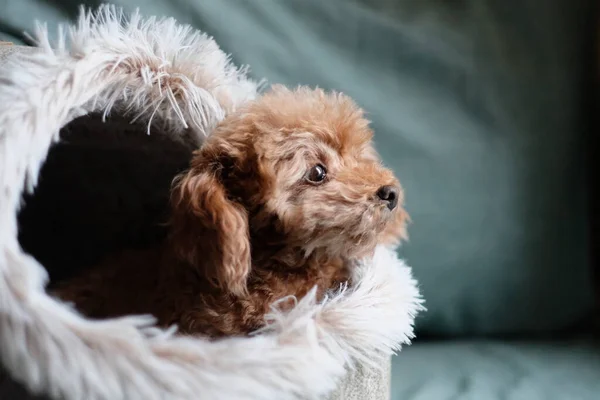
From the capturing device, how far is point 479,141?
3.56 ft

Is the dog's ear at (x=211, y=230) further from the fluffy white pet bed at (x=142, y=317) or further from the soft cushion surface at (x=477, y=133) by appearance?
the soft cushion surface at (x=477, y=133)

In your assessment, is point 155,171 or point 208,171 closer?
point 208,171

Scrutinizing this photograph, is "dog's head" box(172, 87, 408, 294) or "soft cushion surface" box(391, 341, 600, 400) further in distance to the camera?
"soft cushion surface" box(391, 341, 600, 400)

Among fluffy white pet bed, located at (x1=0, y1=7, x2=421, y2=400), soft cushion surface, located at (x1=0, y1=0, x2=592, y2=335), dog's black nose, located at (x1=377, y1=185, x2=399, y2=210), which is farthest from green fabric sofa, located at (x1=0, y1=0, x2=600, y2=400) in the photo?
dog's black nose, located at (x1=377, y1=185, x2=399, y2=210)

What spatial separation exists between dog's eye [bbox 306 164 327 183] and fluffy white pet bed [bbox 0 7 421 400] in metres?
0.12

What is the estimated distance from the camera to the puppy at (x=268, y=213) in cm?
63

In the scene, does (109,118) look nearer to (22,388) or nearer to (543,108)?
(22,388)

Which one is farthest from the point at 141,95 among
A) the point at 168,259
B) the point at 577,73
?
the point at 577,73

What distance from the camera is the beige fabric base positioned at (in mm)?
570

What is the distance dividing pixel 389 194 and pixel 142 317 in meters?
0.28

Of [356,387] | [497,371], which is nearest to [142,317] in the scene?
[356,387]

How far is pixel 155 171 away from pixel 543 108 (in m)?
0.68

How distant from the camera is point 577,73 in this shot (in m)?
1.10

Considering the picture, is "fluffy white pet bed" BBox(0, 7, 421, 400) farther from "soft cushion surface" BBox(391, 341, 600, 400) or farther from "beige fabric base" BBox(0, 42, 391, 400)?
"soft cushion surface" BBox(391, 341, 600, 400)
